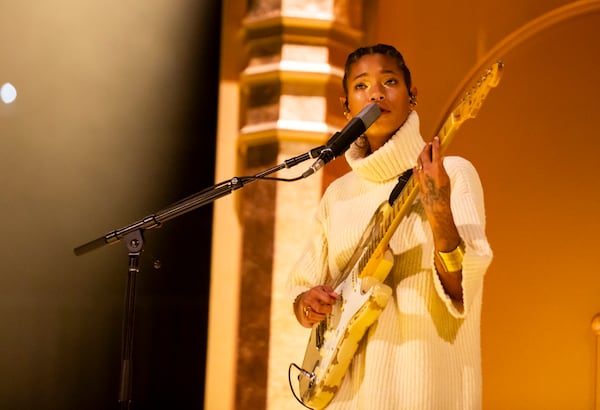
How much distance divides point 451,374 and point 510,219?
1100mm

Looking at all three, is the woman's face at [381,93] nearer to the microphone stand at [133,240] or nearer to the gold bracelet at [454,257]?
the microphone stand at [133,240]

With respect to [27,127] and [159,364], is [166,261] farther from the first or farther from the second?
[27,127]

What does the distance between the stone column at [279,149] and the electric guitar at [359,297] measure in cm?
91

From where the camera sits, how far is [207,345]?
3062 mm

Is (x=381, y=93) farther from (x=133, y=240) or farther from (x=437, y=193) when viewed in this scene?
(x=133, y=240)

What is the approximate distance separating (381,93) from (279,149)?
998 mm

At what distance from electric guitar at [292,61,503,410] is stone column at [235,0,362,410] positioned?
909 mm

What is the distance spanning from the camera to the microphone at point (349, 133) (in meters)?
1.87

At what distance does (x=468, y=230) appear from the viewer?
1733 mm

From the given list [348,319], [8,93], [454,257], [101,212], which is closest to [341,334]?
[348,319]

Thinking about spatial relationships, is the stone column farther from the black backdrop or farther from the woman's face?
the woman's face

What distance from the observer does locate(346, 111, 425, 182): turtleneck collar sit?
6.37 feet

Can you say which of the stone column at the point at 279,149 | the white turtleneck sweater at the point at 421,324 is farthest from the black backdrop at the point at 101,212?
the white turtleneck sweater at the point at 421,324

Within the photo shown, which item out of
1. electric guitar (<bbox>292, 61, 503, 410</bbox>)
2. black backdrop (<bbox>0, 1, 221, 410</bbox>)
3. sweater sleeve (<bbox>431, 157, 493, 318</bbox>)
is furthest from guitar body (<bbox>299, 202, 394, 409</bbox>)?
black backdrop (<bbox>0, 1, 221, 410</bbox>)
